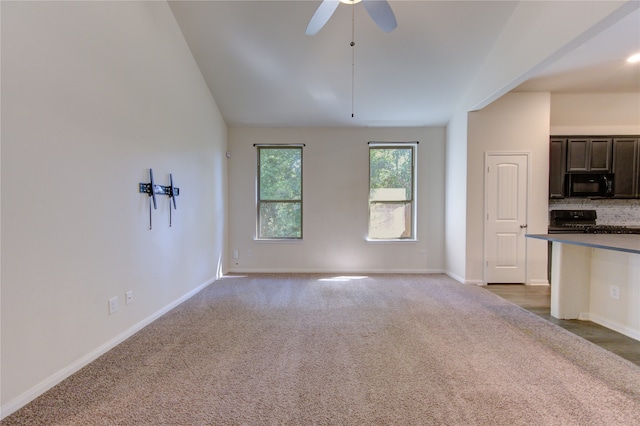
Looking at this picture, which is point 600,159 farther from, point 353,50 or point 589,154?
point 353,50

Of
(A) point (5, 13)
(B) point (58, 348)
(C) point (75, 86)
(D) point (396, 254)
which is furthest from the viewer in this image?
(D) point (396, 254)

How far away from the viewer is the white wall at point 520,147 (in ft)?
13.8

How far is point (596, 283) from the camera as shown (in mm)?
2881

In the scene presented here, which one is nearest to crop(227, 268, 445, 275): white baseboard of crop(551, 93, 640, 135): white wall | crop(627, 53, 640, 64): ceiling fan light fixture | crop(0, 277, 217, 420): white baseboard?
crop(0, 277, 217, 420): white baseboard

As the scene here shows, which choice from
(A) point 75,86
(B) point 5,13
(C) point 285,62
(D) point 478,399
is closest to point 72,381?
(A) point 75,86

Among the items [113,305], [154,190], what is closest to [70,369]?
[113,305]

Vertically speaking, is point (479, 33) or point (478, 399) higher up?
point (479, 33)

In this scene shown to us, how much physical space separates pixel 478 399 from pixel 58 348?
8.67 ft

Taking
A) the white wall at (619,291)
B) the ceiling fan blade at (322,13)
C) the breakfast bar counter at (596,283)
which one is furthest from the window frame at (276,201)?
the white wall at (619,291)

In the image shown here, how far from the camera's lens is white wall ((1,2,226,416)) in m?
1.61

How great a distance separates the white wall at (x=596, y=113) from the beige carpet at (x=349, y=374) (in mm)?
3299

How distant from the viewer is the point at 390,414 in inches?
61.5

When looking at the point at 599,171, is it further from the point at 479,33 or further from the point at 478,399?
the point at 478,399

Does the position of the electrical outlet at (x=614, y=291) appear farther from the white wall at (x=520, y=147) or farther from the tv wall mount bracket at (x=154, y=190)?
the tv wall mount bracket at (x=154, y=190)
